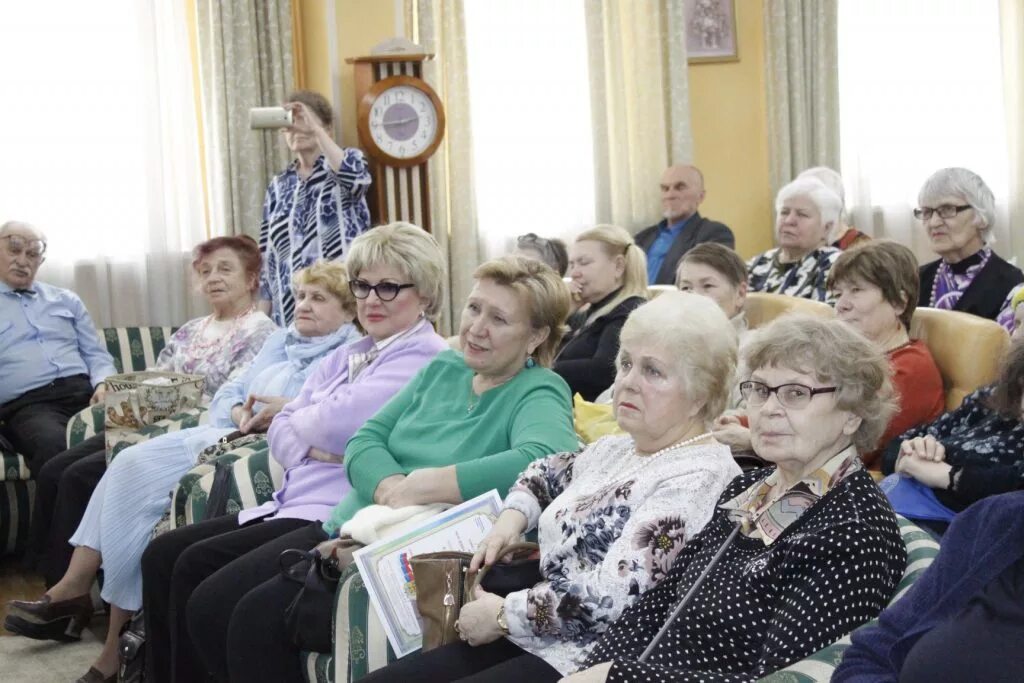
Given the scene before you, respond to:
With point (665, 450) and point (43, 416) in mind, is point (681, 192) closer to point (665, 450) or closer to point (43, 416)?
point (43, 416)

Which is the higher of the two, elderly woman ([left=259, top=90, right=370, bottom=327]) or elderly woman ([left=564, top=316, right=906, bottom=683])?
elderly woman ([left=259, top=90, right=370, bottom=327])

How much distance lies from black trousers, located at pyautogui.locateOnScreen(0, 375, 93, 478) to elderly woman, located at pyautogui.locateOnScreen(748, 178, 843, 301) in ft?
8.69

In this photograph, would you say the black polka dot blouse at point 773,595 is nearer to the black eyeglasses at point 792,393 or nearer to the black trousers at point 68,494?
the black eyeglasses at point 792,393

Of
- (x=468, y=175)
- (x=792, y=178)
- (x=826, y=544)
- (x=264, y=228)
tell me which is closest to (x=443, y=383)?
(x=826, y=544)

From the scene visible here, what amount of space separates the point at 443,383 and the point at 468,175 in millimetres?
3491

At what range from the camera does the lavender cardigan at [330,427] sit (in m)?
3.08

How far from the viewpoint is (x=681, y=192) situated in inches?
232

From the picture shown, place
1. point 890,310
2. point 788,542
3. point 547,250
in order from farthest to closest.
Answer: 1. point 547,250
2. point 890,310
3. point 788,542

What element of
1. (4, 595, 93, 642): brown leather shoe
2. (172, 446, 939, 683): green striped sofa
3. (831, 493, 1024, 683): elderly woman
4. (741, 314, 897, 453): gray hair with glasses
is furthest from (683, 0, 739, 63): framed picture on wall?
(831, 493, 1024, 683): elderly woman

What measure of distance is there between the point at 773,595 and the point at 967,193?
93.9 inches

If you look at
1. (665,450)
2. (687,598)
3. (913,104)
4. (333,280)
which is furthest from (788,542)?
(913,104)

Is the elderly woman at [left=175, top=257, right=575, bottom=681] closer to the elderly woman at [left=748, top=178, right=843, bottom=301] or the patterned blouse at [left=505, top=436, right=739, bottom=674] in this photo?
the patterned blouse at [left=505, top=436, right=739, bottom=674]

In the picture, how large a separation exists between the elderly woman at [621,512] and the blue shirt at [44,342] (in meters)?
3.22

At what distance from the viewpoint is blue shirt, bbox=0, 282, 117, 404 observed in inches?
195
